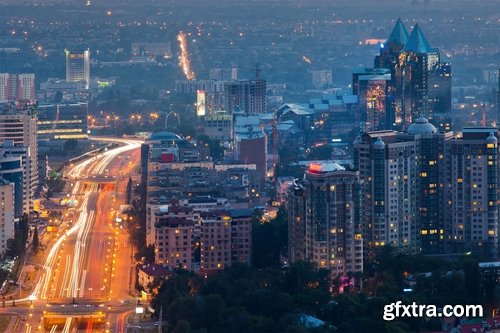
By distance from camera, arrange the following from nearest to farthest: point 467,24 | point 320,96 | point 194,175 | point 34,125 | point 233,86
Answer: point 194,175
point 34,125
point 233,86
point 320,96
point 467,24

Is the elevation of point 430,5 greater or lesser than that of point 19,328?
greater

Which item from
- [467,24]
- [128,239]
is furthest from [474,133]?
[467,24]

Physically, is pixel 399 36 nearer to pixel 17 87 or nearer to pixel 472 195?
pixel 17 87

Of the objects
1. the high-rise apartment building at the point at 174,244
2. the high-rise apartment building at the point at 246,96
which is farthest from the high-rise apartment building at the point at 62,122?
the high-rise apartment building at the point at 174,244

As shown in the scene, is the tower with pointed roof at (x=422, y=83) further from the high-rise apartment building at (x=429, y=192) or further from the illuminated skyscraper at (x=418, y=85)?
the high-rise apartment building at (x=429, y=192)

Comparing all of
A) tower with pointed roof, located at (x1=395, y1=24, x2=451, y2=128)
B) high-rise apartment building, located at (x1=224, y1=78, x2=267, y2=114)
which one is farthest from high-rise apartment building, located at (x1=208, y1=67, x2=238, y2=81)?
tower with pointed roof, located at (x1=395, y1=24, x2=451, y2=128)

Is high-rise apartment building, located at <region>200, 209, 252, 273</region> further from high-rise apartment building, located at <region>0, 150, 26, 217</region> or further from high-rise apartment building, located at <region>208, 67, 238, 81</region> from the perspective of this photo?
high-rise apartment building, located at <region>208, 67, 238, 81</region>

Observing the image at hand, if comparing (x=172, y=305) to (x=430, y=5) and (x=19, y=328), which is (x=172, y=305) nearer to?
(x=19, y=328)
